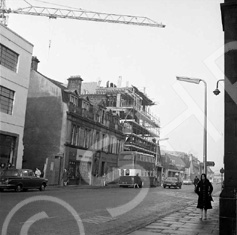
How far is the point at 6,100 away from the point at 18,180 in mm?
7894

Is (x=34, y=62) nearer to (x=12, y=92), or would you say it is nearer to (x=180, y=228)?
(x=12, y=92)

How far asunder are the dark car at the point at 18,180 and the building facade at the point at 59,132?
383 inches

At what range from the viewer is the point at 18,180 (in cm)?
2611

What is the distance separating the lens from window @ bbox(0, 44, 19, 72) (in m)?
30.1

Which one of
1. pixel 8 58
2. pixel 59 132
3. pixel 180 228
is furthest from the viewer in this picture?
pixel 59 132

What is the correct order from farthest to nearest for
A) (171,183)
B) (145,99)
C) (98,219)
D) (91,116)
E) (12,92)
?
(145,99) → (171,183) → (91,116) → (12,92) → (98,219)

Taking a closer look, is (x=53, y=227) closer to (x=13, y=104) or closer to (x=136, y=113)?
(x=13, y=104)

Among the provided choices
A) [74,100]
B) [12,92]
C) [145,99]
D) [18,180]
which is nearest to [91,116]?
[74,100]

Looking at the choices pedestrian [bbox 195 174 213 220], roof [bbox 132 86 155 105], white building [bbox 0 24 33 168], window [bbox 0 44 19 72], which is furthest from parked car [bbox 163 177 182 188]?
pedestrian [bbox 195 174 213 220]

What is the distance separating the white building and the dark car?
376 cm

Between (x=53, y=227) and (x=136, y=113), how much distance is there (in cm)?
6343

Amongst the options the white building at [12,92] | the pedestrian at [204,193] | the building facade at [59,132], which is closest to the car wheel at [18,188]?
the white building at [12,92]

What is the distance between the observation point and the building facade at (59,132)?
131ft

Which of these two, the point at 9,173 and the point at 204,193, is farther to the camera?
the point at 9,173
